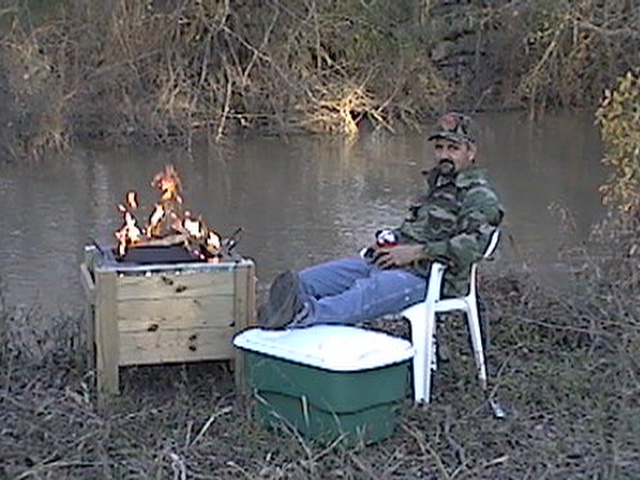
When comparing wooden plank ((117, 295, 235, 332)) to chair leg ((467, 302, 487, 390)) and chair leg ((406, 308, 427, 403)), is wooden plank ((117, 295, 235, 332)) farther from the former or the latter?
chair leg ((467, 302, 487, 390))

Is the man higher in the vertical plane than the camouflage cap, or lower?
lower

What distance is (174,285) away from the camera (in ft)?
14.5

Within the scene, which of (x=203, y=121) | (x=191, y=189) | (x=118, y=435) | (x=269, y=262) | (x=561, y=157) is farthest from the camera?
(x=203, y=121)

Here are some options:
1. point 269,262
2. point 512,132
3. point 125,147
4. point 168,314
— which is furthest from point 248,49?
point 168,314

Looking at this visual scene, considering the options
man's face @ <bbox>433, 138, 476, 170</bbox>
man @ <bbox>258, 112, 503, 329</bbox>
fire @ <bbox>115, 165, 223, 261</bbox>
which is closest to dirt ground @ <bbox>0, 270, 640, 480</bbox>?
man @ <bbox>258, 112, 503, 329</bbox>

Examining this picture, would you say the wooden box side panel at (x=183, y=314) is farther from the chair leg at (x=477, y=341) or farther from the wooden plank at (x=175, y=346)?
the chair leg at (x=477, y=341)

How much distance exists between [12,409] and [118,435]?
0.42m

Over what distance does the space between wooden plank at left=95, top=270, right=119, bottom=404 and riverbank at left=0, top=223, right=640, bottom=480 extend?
77 mm

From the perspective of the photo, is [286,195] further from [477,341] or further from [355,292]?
[355,292]

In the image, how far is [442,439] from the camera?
13.4 ft

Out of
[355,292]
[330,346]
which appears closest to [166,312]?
[355,292]

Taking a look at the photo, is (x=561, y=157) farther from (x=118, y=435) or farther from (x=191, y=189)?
(x=118, y=435)

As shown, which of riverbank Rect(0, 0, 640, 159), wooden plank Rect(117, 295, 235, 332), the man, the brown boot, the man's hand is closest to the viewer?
the brown boot

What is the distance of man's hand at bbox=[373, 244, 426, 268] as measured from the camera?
15.0ft
